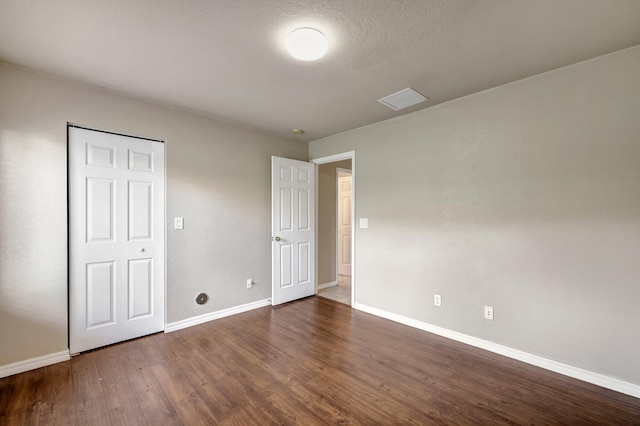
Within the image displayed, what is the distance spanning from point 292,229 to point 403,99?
2244mm

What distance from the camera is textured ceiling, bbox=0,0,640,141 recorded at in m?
1.51

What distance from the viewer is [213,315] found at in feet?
10.5

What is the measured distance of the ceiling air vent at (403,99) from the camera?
2.55 m

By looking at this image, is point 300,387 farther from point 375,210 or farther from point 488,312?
point 375,210

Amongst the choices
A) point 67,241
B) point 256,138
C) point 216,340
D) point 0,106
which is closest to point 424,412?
point 216,340

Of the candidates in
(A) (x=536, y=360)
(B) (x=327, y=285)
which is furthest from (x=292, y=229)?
(A) (x=536, y=360)

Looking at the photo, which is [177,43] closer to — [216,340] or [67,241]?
[67,241]

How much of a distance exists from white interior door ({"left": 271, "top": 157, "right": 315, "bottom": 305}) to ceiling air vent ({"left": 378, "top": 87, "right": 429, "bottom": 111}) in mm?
1640

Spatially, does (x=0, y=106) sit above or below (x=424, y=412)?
above

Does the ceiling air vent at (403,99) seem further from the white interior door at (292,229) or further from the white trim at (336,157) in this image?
the white interior door at (292,229)

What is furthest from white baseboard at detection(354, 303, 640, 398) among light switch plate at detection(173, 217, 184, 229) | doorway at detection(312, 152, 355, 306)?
light switch plate at detection(173, 217, 184, 229)

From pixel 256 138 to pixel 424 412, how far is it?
11.2ft

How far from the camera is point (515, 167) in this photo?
7.72 ft

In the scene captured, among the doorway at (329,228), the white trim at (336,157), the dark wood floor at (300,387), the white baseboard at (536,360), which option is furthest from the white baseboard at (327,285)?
the white trim at (336,157)
